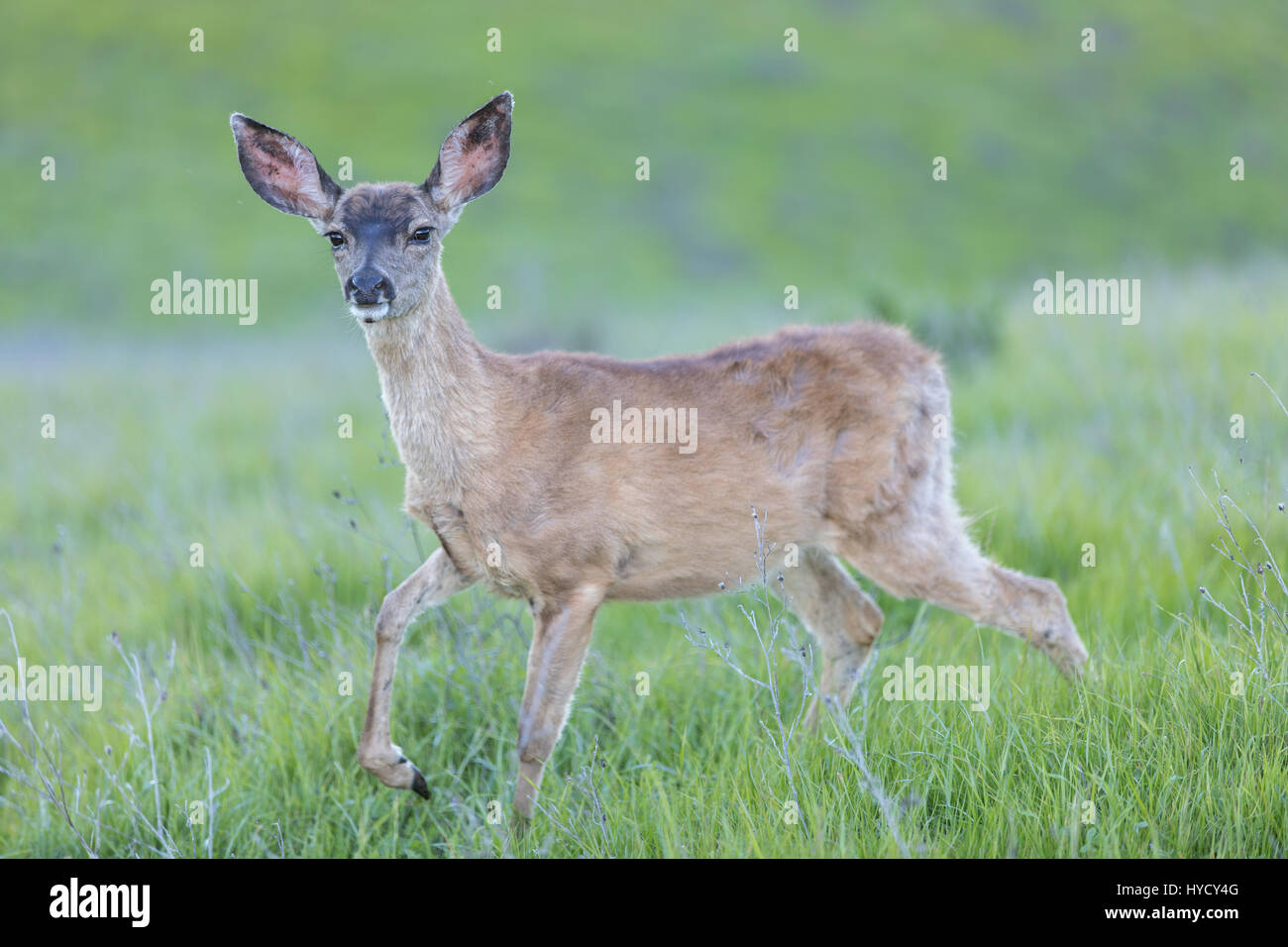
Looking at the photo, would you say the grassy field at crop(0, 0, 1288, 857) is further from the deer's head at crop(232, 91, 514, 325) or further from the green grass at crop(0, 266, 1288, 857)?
the deer's head at crop(232, 91, 514, 325)

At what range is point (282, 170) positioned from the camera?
186 inches

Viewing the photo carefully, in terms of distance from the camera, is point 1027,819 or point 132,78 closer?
point 1027,819

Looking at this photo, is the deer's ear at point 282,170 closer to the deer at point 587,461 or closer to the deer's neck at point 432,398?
the deer at point 587,461

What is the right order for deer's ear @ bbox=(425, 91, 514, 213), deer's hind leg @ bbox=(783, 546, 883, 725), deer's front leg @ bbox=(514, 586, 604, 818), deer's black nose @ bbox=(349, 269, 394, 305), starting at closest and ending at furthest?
deer's black nose @ bbox=(349, 269, 394, 305) < deer's front leg @ bbox=(514, 586, 604, 818) < deer's ear @ bbox=(425, 91, 514, 213) < deer's hind leg @ bbox=(783, 546, 883, 725)

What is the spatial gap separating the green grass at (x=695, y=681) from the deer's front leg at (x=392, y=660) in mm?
226

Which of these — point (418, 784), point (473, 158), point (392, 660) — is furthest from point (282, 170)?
point (418, 784)

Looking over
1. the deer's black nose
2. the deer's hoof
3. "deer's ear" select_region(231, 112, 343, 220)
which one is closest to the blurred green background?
"deer's ear" select_region(231, 112, 343, 220)

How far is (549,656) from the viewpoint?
441 centimetres

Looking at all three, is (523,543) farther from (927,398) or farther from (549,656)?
(927,398)

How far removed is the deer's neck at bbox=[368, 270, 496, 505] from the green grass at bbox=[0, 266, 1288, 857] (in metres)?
0.59

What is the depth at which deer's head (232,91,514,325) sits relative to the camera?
4.46 meters

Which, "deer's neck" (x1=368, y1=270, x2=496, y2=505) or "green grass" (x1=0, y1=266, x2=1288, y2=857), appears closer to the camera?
"green grass" (x1=0, y1=266, x2=1288, y2=857)
